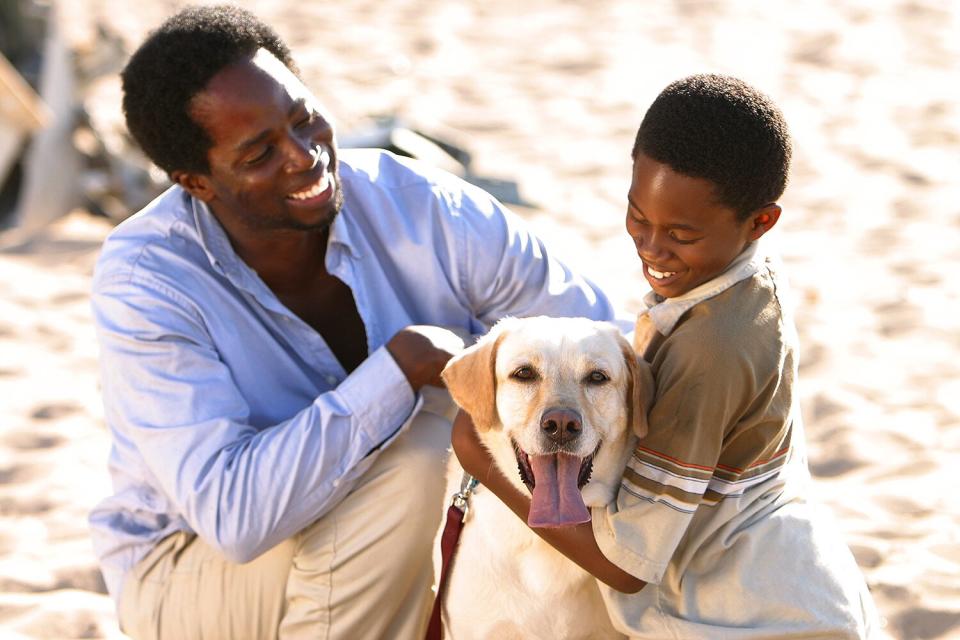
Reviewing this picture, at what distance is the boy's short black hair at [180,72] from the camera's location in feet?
9.93

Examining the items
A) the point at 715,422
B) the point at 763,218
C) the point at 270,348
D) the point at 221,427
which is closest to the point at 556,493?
the point at 715,422

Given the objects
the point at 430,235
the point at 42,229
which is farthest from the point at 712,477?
the point at 42,229

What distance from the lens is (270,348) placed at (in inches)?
121

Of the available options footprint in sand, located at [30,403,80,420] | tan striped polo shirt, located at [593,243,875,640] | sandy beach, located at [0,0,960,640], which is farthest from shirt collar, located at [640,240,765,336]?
footprint in sand, located at [30,403,80,420]

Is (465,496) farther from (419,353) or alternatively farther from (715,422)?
(715,422)

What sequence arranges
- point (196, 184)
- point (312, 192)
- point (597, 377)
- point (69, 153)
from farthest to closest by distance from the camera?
1. point (69, 153)
2. point (196, 184)
3. point (312, 192)
4. point (597, 377)

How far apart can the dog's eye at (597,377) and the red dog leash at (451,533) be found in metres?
0.45

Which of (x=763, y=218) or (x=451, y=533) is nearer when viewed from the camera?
(x=763, y=218)

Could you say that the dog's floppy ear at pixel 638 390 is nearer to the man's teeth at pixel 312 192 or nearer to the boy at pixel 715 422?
the boy at pixel 715 422

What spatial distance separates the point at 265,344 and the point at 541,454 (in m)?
0.94

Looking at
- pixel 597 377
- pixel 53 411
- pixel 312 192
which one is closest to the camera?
pixel 597 377

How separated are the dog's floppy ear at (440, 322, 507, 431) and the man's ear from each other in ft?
3.07

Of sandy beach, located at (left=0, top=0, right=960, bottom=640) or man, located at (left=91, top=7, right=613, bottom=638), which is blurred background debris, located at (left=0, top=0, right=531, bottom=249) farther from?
man, located at (left=91, top=7, right=613, bottom=638)

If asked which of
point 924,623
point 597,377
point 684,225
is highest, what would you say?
point 684,225
